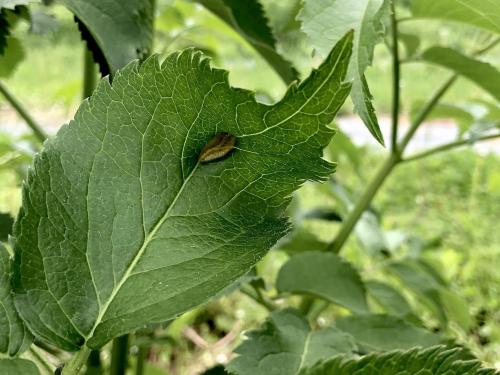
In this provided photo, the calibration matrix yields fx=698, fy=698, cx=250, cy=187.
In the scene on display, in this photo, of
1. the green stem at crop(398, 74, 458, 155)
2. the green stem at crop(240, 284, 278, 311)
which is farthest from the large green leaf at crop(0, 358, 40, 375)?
the green stem at crop(398, 74, 458, 155)

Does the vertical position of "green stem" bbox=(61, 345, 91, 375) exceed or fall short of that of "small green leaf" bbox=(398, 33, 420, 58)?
it falls short

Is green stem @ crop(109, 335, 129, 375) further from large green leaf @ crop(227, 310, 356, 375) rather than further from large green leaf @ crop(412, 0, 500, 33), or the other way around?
large green leaf @ crop(412, 0, 500, 33)

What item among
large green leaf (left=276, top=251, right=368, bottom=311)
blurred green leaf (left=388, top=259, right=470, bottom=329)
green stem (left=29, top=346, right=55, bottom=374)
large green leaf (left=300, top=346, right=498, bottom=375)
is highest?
green stem (left=29, top=346, right=55, bottom=374)

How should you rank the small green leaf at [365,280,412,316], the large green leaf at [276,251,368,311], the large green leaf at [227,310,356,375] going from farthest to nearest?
the small green leaf at [365,280,412,316]
the large green leaf at [276,251,368,311]
the large green leaf at [227,310,356,375]

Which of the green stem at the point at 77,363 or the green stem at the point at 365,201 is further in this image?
the green stem at the point at 365,201

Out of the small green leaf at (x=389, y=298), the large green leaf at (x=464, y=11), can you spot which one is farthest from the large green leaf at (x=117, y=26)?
the small green leaf at (x=389, y=298)

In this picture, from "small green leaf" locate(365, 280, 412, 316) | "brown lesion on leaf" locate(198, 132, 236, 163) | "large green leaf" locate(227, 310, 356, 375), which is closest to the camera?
"brown lesion on leaf" locate(198, 132, 236, 163)

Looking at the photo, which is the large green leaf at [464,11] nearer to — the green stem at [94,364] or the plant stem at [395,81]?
the plant stem at [395,81]
